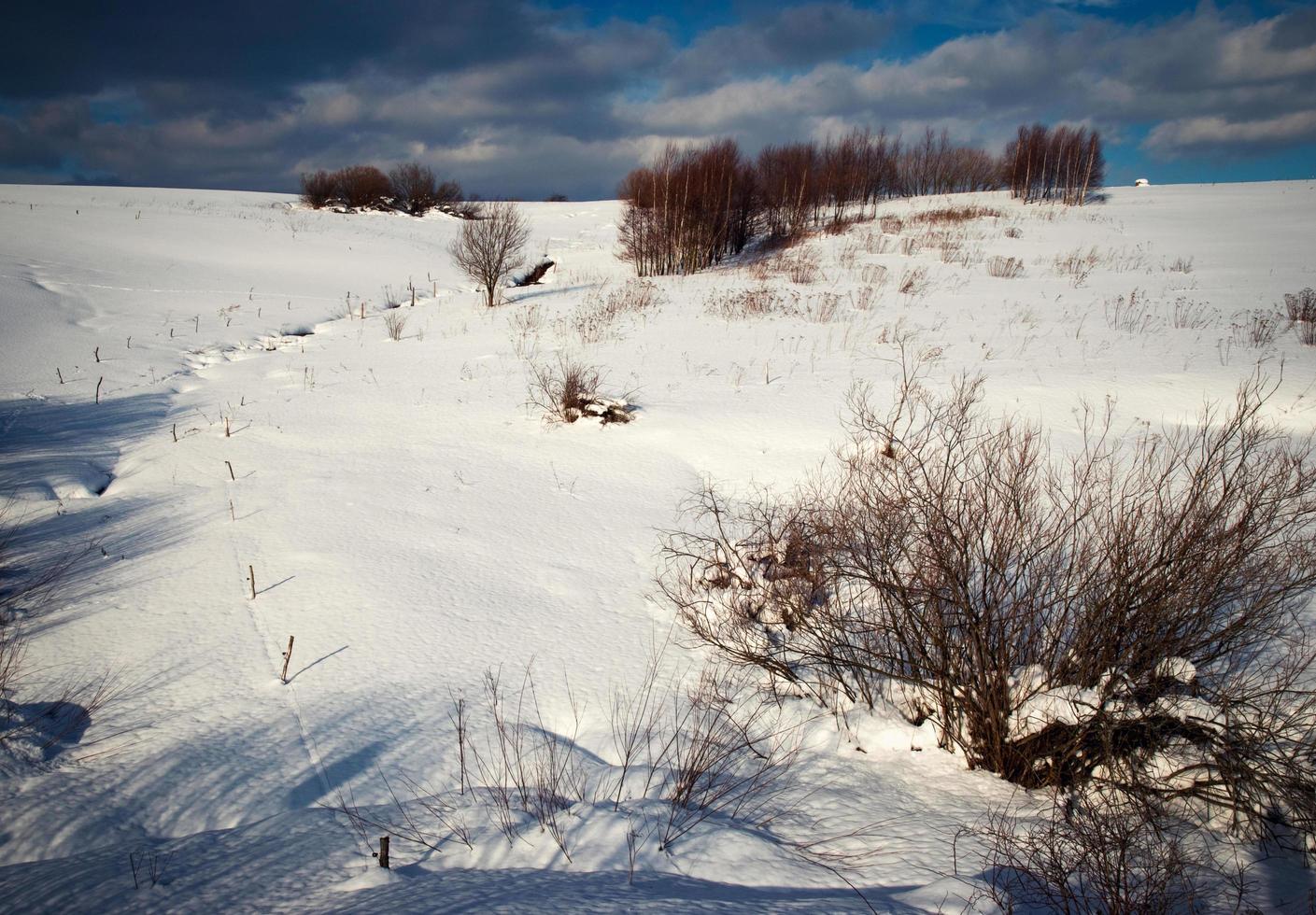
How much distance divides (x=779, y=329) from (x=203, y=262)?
59.6 ft

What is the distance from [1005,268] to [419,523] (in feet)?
52.5

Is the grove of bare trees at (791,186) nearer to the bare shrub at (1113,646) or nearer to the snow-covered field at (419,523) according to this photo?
the snow-covered field at (419,523)

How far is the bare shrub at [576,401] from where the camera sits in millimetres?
7953

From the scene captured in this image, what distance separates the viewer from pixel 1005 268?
16.1 m

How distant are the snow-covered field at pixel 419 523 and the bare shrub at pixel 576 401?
0.77 ft

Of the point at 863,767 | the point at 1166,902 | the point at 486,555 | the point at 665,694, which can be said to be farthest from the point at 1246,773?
the point at 486,555

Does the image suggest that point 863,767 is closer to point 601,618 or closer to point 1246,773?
point 1246,773

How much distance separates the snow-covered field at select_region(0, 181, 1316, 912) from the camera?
7.80 ft

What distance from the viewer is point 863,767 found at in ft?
10.5

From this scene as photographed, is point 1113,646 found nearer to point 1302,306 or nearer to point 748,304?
point 1302,306

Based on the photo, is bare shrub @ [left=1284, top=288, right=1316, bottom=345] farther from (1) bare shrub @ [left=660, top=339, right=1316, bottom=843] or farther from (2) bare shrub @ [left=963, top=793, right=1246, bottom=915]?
(2) bare shrub @ [left=963, top=793, right=1246, bottom=915]

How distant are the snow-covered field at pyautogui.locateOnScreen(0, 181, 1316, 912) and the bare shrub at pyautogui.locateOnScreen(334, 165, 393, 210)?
25754mm

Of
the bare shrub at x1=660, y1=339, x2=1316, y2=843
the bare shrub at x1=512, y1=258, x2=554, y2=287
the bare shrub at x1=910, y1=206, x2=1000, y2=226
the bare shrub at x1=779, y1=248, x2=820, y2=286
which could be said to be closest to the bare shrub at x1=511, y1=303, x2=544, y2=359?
the bare shrub at x1=512, y1=258, x2=554, y2=287

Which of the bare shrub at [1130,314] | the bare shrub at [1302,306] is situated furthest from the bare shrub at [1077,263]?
the bare shrub at [1302,306]
